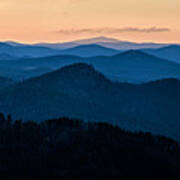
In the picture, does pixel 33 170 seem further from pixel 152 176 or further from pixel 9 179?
pixel 152 176

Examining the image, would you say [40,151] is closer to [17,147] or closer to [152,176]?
[17,147]

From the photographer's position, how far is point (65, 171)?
571 ft

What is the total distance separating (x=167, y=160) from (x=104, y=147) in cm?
2663

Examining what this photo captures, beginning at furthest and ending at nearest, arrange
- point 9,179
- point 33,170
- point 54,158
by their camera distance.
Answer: point 54,158 < point 33,170 < point 9,179

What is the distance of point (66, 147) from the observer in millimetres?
196750

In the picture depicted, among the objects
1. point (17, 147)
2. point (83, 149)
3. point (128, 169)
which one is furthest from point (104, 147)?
point (17, 147)

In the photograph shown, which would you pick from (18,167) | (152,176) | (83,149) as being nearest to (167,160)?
(152,176)

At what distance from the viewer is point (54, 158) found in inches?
7352

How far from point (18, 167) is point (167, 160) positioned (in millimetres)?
62577

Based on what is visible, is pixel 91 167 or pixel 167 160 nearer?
pixel 91 167

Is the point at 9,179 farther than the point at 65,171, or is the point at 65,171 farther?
the point at 65,171

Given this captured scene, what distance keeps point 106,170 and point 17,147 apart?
41179 millimetres

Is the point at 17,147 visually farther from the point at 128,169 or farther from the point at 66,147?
the point at 128,169

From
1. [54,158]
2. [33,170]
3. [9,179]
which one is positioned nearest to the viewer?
[9,179]
